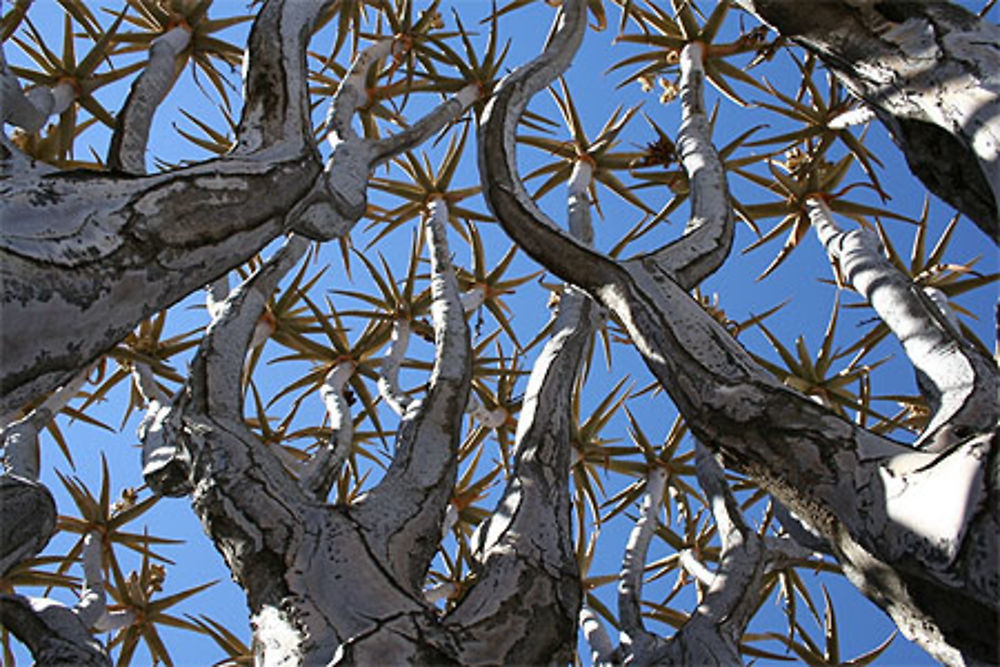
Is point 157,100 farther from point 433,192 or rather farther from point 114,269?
point 433,192

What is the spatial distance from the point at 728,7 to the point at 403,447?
10.8 feet

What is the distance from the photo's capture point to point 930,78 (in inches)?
70.8

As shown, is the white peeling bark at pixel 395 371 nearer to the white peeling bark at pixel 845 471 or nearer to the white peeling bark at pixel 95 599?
the white peeling bark at pixel 95 599

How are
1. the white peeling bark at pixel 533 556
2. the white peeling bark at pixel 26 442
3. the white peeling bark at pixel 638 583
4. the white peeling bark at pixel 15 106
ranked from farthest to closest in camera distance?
the white peeling bark at pixel 26 442 < the white peeling bark at pixel 638 583 < the white peeling bark at pixel 15 106 < the white peeling bark at pixel 533 556

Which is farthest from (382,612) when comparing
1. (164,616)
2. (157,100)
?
(164,616)

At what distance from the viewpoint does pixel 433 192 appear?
17.9ft

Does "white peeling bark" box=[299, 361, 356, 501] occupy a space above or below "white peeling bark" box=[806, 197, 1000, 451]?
above

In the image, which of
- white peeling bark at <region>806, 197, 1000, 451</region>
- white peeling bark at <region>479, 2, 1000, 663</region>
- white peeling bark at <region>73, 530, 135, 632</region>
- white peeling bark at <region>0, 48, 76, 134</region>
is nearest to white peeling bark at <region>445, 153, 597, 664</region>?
white peeling bark at <region>479, 2, 1000, 663</region>

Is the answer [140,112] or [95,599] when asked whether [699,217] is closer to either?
→ [140,112]

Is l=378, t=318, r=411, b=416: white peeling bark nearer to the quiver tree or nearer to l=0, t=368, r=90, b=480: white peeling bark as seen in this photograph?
the quiver tree

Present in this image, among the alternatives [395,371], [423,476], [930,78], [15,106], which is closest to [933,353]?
[930,78]

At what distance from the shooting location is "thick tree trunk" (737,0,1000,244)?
64.9 inches

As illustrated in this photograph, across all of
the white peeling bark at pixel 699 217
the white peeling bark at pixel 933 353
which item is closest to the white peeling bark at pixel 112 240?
the white peeling bark at pixel 699 217

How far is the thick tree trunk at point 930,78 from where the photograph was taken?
64.9 inches
